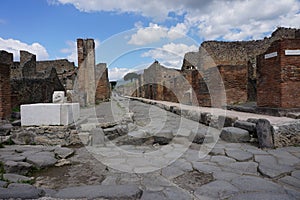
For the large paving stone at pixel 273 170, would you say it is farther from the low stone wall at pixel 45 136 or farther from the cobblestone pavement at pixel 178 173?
the low stone wall at pixel 45 136

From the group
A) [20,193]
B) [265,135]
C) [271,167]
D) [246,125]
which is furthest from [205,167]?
[20,193]

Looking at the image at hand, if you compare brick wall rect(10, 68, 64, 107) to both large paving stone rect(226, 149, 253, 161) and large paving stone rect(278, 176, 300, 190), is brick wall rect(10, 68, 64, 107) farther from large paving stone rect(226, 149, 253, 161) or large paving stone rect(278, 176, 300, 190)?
large paving stone rect(278, 176, 300, 190)

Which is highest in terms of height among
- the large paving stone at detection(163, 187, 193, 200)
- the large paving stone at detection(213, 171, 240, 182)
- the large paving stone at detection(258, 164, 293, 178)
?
the large paving stone at detection(258, 164, 293, 178)

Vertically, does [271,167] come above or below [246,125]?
below

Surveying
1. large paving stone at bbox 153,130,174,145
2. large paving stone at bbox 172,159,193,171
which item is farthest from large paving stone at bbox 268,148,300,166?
large paving stone at bbox 153,130,174,145

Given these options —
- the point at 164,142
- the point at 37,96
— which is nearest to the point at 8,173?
the point at 164,142

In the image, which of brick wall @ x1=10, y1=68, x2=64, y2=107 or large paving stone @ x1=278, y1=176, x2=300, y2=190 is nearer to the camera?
large paving stone @ x1=278, y1=176, x2=300, y2=190

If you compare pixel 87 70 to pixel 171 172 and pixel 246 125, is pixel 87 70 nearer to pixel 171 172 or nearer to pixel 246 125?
pixel 246 125

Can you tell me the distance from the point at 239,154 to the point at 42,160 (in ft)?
9.56

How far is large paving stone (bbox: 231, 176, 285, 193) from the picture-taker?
211 cm

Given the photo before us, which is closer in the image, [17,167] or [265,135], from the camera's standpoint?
[17,167]

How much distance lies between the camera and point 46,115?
4.69 meters

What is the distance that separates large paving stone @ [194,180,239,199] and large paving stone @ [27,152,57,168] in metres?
2.15

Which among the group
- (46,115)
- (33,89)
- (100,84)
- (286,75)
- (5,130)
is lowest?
(5,130)
